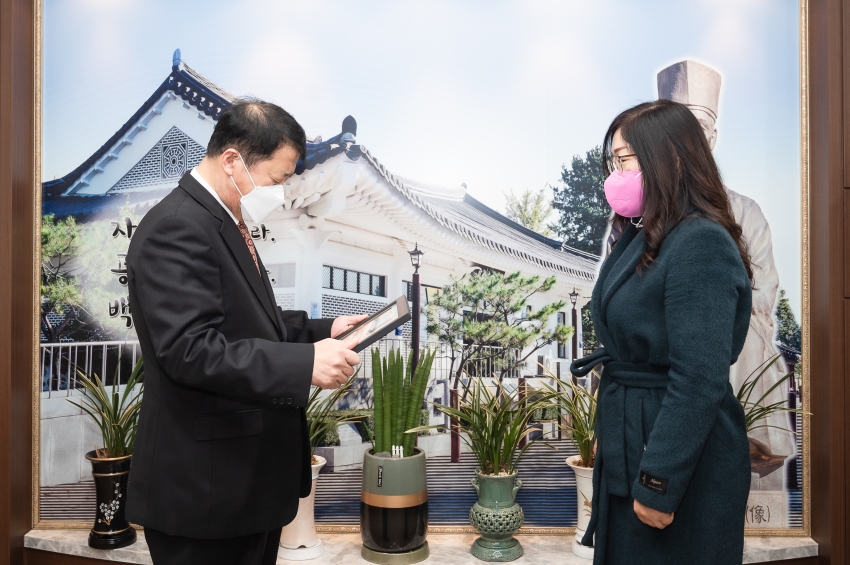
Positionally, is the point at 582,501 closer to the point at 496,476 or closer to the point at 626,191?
the point at 496,476

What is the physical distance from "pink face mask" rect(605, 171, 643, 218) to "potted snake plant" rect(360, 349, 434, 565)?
1261 mm

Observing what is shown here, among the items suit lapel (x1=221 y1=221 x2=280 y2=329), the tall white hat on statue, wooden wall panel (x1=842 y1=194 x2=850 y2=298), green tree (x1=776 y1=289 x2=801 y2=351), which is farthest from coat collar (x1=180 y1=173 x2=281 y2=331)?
wooden wall panel (x1=842 y1=194 x2=850 y2=298)

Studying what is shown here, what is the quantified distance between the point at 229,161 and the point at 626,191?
3.54ft

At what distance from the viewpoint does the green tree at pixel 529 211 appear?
9.52ft

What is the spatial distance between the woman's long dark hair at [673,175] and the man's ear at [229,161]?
Answer: 106 centimetres

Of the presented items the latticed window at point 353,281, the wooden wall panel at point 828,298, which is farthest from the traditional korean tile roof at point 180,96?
the wooden wall panel at point 828,298

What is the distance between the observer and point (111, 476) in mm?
2605

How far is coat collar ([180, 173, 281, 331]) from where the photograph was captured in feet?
5.06

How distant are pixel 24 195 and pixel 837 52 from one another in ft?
12.9

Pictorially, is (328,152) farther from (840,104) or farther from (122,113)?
(840,104)

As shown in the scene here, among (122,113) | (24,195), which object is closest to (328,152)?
(122,113)

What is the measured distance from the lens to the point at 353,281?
2.92m

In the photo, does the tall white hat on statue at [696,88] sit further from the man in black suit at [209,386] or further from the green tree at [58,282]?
the green tree at [58,282]

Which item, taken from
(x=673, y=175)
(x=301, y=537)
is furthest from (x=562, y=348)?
(x=673, y=175)
